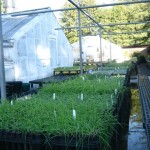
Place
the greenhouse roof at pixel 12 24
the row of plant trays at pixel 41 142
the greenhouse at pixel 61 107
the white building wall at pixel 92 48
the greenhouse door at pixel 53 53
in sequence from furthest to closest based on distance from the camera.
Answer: the white building wall at pixel 92 48 → the greenhouse door at pixel 53 53 → the greenhouse roof at pixel 12 24 → the greenhouse at pixel 61 107 → the row of plant trays at pixel 41 142

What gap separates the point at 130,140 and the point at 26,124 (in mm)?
2375

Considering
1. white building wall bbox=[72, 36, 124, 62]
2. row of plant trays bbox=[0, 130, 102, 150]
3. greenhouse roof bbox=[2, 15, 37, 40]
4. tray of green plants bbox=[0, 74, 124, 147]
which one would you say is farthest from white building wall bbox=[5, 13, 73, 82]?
row of plant trays bbox=[0, 130, 102, 150]

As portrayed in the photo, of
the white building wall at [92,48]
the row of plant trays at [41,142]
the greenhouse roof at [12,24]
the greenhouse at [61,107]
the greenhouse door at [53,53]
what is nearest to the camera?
the row of plant trays at [41,142]

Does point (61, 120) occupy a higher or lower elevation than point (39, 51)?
lower

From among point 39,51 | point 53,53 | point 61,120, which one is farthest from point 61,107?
point 53,53

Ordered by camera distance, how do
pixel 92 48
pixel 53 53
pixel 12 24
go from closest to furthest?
pixel 12 24 → pixel 53 53 → pixel 92 48

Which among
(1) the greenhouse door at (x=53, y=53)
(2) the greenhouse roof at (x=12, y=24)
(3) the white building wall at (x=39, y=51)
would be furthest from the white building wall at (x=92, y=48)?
(2) the greenhouse roof at (x=12, y=24)

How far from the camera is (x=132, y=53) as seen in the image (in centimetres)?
2755

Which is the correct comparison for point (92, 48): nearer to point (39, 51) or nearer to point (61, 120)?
point (39, 51)

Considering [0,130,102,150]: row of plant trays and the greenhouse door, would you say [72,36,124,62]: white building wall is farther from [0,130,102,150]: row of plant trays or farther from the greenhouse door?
[0,130,102,150]: row of plant trays

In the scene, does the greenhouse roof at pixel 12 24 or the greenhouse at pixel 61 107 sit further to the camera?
the greenhouse roof at pixel 12 24

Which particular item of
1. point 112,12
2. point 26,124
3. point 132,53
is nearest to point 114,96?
point 26,124

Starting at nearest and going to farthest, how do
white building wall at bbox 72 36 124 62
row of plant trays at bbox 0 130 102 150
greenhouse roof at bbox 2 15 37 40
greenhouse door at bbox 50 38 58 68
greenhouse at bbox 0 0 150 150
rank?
row of plant trays at bbox 0 130 102 150, greenhouse at bbox 0 0 150 150, greenhouse roof at bbox 2 15 37 40, greenhouse door at bbox 50 38 58 68, white building wall at bbox 72 36 124 62

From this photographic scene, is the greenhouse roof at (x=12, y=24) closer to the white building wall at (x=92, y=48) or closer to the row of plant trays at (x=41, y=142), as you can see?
the row of plant trays at (x=41, y=142)
